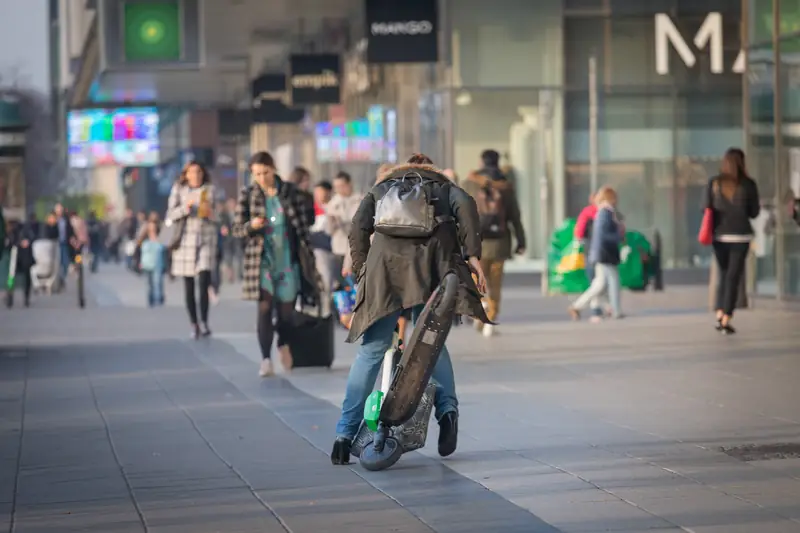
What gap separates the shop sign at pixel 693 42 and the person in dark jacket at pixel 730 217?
1206 cm

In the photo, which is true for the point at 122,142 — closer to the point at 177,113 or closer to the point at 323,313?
the point at 177,113

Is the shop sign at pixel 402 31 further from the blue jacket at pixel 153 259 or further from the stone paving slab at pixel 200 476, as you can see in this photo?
the stone paving slab at pixel 200 476

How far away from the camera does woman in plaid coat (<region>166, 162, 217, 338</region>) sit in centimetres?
1833

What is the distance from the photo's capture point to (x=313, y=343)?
14820 mm

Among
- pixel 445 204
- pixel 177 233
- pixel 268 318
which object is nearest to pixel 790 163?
pixel 177 233

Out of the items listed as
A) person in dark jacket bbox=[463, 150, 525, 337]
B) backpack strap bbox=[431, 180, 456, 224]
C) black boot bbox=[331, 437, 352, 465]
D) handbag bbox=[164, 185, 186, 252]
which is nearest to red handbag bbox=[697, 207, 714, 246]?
person in dark jacket bbox=[463, 150, 525, 337]

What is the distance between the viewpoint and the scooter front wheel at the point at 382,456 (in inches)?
347

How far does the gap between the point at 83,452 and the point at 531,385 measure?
4113mm

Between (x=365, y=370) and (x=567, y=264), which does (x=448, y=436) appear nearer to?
(x=365, y=370)

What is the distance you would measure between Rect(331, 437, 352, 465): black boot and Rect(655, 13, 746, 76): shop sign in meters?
21.4

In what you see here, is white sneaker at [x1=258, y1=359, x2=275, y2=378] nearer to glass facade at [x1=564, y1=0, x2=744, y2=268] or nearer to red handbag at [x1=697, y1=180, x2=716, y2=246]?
red handbag at [x1=697, y1=180, x2=716, y2=246]

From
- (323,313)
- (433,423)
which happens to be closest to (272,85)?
(323,313)

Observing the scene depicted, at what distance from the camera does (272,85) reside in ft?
128

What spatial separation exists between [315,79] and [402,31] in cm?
832
